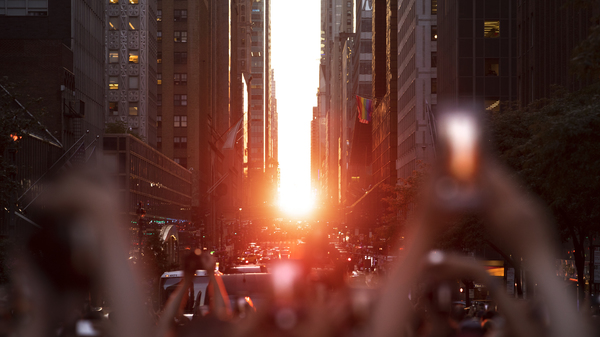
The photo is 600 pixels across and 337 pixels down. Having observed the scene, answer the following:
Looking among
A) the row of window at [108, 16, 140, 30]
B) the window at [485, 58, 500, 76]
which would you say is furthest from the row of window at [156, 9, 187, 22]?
the window at [485, 58, 500, 76]

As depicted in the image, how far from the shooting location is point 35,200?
189 feet

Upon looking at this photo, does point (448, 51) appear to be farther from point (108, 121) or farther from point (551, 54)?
point (108, 121)

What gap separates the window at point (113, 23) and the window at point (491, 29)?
1967 inches

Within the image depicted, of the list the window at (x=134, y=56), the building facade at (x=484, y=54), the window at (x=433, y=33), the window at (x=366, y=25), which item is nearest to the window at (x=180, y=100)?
the window at (x=134, y=56)

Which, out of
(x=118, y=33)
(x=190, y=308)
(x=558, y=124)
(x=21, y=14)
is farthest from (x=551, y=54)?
(x=118, y=33)

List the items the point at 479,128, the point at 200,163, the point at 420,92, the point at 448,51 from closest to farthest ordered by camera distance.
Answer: the point at 479,128, the point at 448,51, the point at 420,92, the point at 200,163

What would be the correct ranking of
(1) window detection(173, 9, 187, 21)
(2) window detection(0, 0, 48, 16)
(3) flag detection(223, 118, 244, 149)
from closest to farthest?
(2) window detection(0, 0, 48, 16) → (3) flag detection(223, 118, 244, 149) → (1) window detection(173, 9, 187, 21)

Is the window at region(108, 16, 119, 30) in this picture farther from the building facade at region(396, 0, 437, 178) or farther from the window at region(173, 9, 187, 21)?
the building facade at region(396, 0, 437, 178)

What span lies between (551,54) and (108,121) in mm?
72077

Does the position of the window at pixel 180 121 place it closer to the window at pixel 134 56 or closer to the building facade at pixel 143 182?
the building facade at pixel 143 182

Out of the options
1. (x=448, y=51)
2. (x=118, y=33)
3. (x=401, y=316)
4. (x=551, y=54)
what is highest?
(x=118, y=33)

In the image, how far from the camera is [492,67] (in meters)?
70.9

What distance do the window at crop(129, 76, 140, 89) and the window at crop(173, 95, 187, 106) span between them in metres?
30.8

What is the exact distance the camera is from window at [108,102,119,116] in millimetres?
105294
